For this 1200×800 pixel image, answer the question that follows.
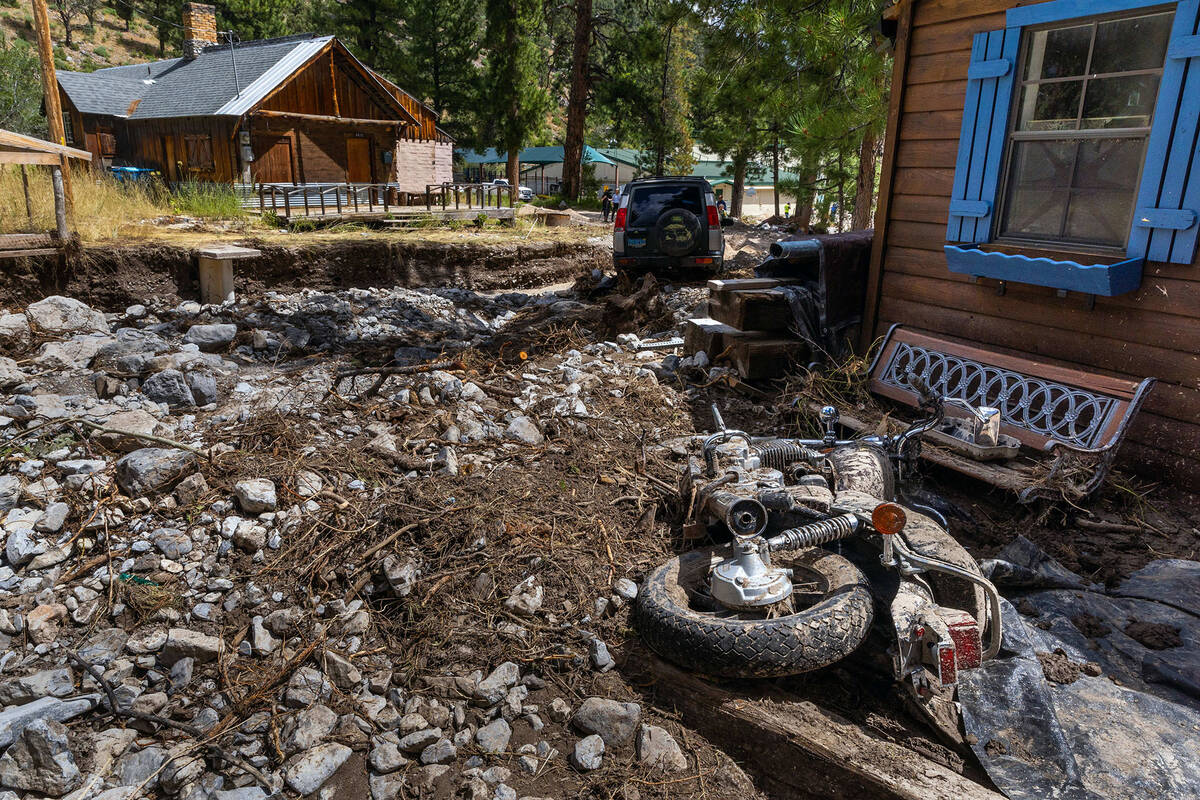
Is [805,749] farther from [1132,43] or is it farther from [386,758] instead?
[1132,43]

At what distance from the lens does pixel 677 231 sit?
1128 centimetres

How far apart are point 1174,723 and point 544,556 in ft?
9.09

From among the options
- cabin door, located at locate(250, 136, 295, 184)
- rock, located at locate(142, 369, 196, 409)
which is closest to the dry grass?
rock, located at locate(142, 369, 196, 409)

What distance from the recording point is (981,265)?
5180 mm

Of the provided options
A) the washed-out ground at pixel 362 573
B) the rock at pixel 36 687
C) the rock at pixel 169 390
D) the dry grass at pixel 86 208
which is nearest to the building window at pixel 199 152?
the dry grass at pixel 86 208

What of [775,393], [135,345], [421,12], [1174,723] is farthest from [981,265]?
[421,12]

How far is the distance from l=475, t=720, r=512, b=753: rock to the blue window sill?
13.7ft

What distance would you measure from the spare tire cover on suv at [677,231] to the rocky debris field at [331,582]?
4914 millimetres

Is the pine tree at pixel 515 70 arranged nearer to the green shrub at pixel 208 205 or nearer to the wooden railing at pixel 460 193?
the wooden railing at pixel 460 193

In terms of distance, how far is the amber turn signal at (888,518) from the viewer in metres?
2.94

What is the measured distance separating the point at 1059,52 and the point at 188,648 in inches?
244

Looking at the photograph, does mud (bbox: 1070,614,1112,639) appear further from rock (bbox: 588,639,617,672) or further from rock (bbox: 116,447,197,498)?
rock (bbox: 116,447,197,498)

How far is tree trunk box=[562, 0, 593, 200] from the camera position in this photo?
2111 cm

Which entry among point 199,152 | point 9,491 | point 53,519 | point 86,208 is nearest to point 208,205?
point 86,208
